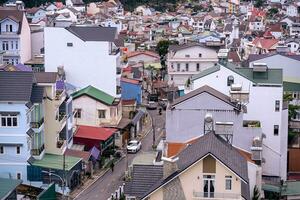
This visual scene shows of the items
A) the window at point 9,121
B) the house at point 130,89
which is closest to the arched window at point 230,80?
the window at point 9,121

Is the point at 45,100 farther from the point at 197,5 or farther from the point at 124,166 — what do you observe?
the point at 197,5

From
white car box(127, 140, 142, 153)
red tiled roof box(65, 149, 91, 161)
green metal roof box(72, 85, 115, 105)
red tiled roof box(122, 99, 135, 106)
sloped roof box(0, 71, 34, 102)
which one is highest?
sloped roof box(0, 71, 34, 102)

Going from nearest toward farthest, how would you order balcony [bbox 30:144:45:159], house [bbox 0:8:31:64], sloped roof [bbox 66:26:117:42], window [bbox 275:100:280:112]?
balcony [bbox 30:144:45:159] < window [bbox 275:100:280:112] < sloped roof [bbox 66:26:117:42] < house [bbox 0:8:31:64]

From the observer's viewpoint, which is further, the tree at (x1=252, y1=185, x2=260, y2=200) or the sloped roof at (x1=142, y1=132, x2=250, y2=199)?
the tree at (x1=252, y1=185, x2=260, y2=200)

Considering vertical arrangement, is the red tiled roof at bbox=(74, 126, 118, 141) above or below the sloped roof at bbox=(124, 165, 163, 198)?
below

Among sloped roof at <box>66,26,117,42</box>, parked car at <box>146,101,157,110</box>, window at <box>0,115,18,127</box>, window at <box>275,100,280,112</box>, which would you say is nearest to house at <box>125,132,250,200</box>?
window at <box>0,115,18,127</box>

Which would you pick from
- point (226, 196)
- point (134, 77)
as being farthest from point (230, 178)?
point (134, 77)

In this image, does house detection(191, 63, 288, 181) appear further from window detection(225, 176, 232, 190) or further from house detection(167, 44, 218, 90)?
house detection(167, 44, 218, 90)
